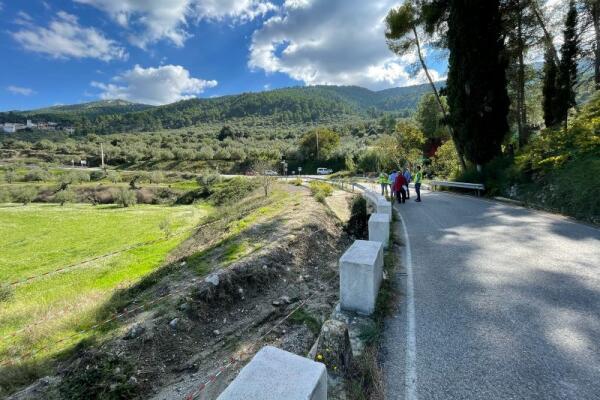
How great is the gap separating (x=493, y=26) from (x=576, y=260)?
15.6m

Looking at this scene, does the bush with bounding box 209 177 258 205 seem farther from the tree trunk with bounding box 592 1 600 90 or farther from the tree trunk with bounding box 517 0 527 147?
the tree trunk with bounding box 592 1 600 90

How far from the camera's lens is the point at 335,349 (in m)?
2.81

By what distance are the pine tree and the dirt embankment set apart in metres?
16.5

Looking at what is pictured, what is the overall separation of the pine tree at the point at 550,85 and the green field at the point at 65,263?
2298 centimetres

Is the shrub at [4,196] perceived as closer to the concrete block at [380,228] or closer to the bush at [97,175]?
the bush at [97,175]

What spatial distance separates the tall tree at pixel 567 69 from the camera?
50.4ft

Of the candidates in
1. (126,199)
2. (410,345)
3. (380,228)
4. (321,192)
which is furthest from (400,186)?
(126,199)

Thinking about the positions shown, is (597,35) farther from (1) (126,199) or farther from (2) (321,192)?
(1) (126,199)

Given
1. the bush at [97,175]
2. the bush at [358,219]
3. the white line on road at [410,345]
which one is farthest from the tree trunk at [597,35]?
the bush at [97,175]

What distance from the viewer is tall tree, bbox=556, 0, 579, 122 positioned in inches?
605

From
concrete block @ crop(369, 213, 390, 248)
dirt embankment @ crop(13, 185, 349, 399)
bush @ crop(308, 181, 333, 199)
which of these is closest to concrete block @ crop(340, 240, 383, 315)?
dirt embankment @ crop(13, 185, 349, 399)

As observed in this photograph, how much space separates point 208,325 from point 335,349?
4.41 metres

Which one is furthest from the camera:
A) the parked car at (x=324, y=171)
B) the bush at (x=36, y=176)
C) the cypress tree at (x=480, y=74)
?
the bush at (x=36, y=176)

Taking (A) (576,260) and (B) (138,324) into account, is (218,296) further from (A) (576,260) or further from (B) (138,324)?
(A) (576,260)
